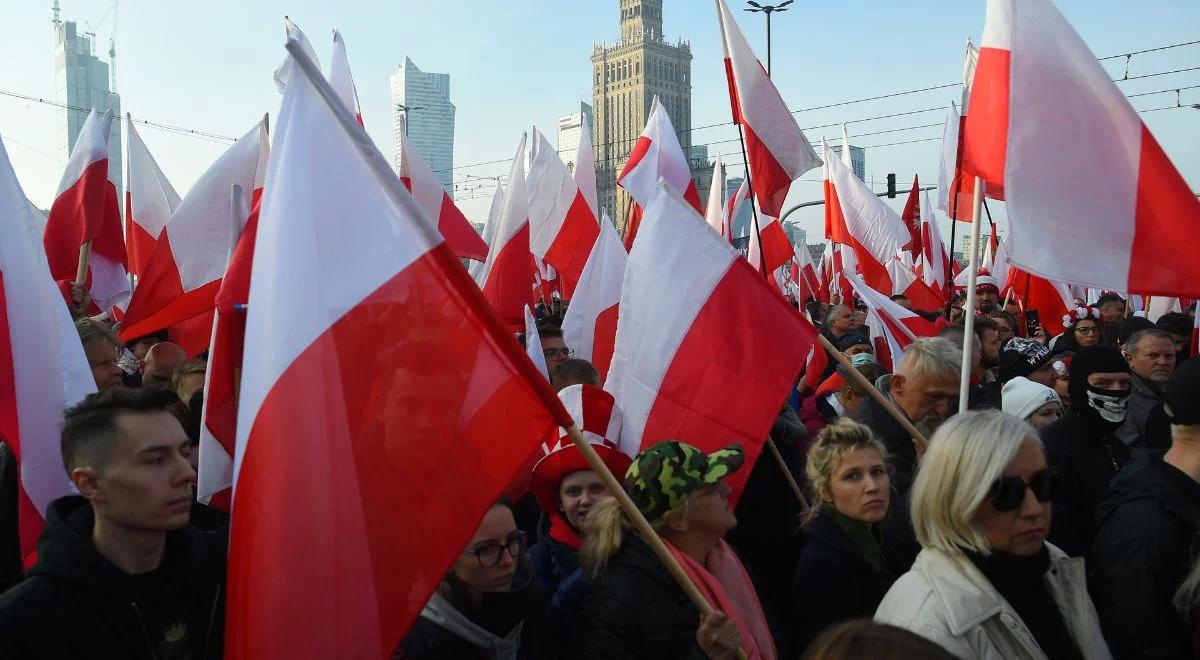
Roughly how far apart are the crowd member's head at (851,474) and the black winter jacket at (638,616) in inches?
31.5

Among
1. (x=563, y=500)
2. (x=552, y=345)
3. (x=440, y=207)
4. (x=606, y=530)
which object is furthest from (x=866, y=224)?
(x=606, y=530)

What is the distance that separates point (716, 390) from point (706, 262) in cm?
52

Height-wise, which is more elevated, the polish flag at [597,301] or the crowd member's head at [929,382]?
the polish flag at [597,301]

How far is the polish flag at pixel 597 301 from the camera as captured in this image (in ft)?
24.8

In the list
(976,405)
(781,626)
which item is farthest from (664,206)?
(976,405)

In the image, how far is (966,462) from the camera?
2.65 meters

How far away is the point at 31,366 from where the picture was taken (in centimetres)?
363

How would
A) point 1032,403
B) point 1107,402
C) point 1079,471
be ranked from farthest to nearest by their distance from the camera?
point 1032,403, point 1107,402, point 1079,471

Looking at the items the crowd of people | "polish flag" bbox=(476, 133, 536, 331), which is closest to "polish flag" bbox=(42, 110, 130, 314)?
"polish flag" bbox=(476, 133, 536, 331)

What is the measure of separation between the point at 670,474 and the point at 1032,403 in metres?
2.46

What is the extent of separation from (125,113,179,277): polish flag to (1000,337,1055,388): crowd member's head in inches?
279

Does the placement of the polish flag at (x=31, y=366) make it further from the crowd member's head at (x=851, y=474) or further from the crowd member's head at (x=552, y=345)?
the crowd member's head at (x=552, y=345)

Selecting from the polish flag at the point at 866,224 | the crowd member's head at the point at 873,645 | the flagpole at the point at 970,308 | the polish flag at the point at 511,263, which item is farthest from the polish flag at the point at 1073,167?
the polish flag at the point at 866,224

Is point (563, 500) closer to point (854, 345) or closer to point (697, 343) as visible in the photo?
point (697, 343)
